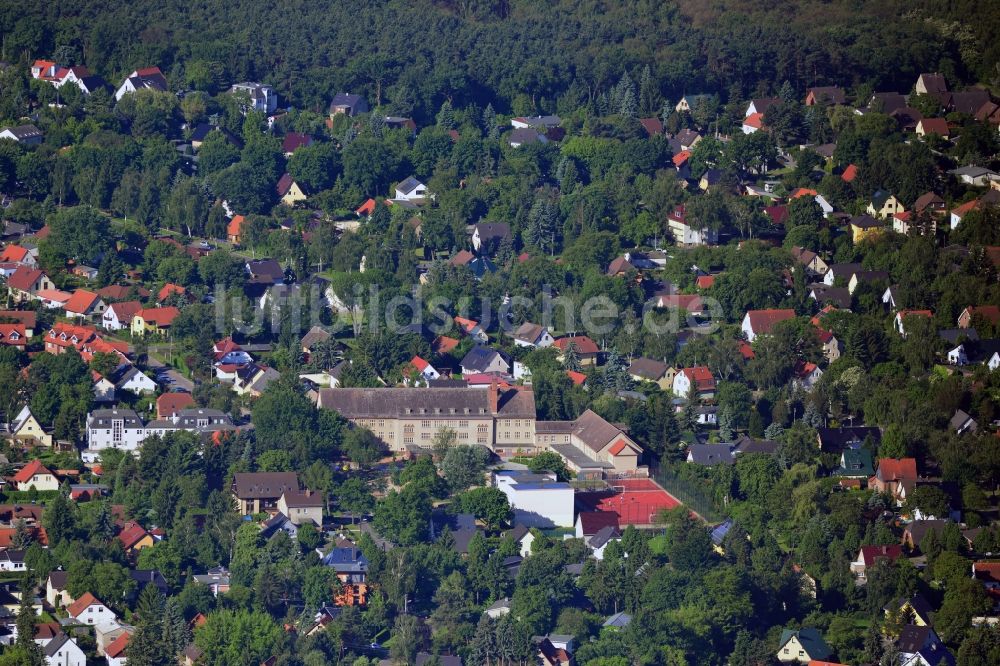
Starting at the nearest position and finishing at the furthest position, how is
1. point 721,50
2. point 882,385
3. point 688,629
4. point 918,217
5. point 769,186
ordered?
point 688,629, point 882,385, point 918,217, point 769,186, point 721,50

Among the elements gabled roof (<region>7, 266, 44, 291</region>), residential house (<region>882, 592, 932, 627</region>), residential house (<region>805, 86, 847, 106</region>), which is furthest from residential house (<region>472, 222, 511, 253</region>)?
residential house (<region>882, 592, 932, 627</region>)

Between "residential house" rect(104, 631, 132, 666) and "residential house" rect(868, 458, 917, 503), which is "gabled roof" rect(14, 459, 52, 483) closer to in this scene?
"residential house" rect(104, 631, 132, 666)

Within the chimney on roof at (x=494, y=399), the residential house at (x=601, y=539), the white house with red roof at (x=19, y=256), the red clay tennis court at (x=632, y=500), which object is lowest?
the red clay tennis court at (x=632, y=500)

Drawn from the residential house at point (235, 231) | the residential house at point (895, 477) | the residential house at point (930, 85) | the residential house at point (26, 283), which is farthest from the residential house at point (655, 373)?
the residential house at point (930, 85)

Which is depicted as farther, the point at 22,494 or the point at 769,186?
the point at 769,186

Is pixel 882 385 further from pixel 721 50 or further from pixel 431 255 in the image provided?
pixel 721 50

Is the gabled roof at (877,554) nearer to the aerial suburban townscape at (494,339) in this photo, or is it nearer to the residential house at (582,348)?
the aerial suburban townscape at (494,339)

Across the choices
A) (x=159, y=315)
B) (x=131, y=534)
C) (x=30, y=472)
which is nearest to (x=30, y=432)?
(x=30, y=472)

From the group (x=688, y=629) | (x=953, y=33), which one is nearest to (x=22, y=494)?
(x=688, y=629)
